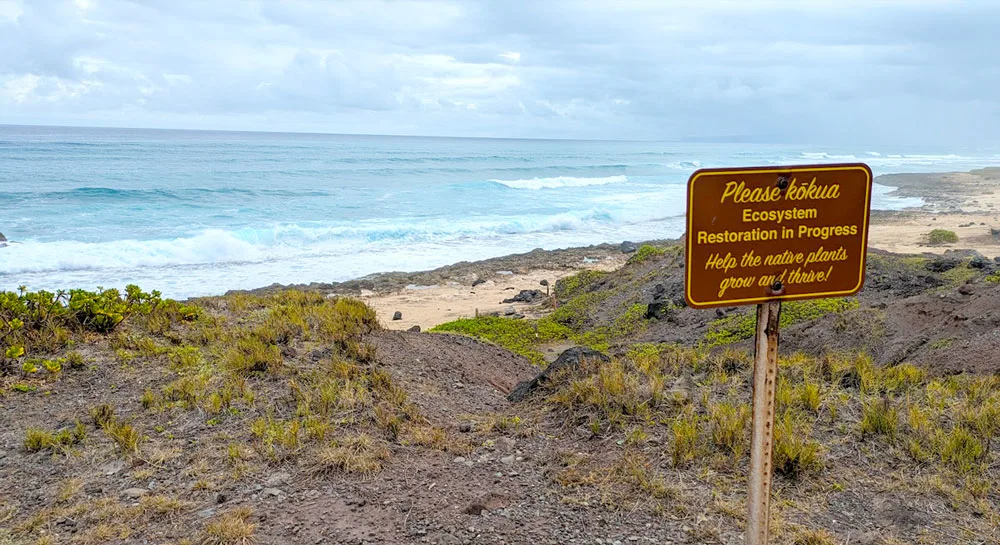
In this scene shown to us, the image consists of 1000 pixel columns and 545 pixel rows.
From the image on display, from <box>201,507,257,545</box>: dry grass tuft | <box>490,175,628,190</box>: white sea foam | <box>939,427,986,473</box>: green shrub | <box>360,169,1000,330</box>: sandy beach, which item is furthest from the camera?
<box>490,175,628,190</box>: white sea foam

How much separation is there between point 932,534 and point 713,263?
2511 millimetres

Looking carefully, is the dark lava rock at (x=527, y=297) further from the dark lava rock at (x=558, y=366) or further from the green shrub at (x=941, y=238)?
the green shrub at (x=941, y=238)

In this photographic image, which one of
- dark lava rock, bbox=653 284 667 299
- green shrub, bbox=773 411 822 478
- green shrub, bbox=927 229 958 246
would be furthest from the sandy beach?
green shrub, bbox=773 411 822 478

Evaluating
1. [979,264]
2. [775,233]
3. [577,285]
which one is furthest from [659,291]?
[775,233]

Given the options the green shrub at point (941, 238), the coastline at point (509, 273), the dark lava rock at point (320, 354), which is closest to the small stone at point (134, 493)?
the dark lava rock at point (320, 354)

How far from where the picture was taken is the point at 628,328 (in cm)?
1197

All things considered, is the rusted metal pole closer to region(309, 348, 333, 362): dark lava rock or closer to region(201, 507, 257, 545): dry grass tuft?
region(201, 507, 257, 545): dry grass tuft

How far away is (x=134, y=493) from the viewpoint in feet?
14.4

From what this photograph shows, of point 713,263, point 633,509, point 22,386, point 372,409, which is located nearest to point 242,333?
point 22,386

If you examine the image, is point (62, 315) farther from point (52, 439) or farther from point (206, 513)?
point (206, 513)

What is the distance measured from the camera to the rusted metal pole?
272 cm

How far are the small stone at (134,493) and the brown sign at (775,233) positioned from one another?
12.1 feet

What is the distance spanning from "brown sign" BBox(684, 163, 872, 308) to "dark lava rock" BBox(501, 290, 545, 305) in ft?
44.3

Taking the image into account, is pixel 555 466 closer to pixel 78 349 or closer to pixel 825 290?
pixel 825 290
